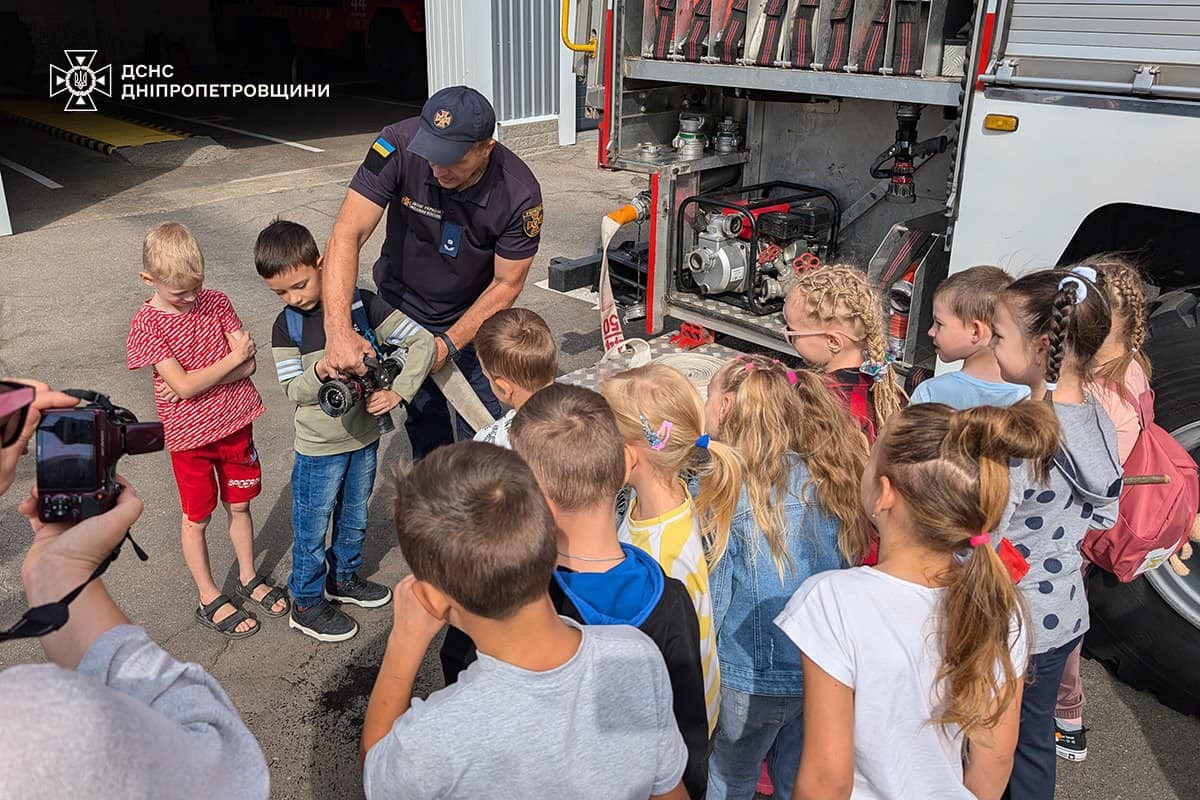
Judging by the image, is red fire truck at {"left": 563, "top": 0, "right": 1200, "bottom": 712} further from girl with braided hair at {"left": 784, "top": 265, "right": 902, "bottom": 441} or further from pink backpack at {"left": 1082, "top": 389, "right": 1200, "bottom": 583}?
girl with braided hair at {"left": 784, "top": 265, "right": 902, "bottom": 441}

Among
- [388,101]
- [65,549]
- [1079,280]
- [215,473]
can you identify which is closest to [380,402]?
[215,473]

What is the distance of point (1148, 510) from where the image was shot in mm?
2516

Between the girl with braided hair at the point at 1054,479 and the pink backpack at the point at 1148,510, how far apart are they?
0.91 ft

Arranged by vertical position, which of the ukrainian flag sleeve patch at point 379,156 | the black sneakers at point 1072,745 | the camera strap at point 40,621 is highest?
the ukrainian flag sleeve patch at point 379,156

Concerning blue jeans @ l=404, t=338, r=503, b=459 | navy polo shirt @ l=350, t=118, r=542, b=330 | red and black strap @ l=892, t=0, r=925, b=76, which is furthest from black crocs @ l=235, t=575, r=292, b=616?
red and black strap @ l=892, t=0, r=925, b=76

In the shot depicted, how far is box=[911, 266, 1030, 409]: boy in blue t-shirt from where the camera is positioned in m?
2.62

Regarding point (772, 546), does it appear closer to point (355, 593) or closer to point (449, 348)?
point (449, 348)

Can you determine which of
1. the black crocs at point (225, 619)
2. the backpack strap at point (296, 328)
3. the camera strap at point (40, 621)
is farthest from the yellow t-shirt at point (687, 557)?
the black crocs at point (225, 619)

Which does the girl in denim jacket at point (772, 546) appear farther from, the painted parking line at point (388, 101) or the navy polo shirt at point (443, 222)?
the painted parking line at point (388, 101)

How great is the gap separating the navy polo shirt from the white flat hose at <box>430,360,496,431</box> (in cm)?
30

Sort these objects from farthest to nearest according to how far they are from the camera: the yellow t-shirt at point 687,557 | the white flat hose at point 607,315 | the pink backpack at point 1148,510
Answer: the white flat hose at point 607,315 → the pink backpack at point 1148,510 → the yellow t-shirt at point 687,557

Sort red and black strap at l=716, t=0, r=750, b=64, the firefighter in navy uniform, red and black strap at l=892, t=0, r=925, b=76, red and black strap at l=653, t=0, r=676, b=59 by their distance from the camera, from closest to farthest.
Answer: the firefighter in navy uniform, red and black strap at l=892, t=0, r=925, b=76, red and black strap at l=716, t=0, r=750, b=64, red and black strap at l=653, t=0, r=676, b=59

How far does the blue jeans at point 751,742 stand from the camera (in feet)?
7.34

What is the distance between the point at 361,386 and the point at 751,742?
5.24ft
